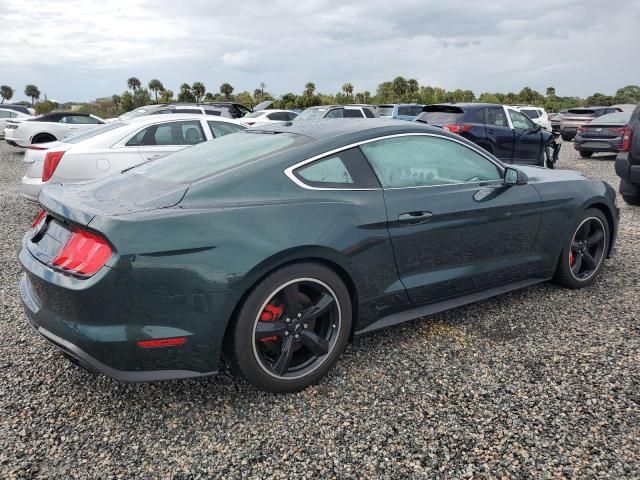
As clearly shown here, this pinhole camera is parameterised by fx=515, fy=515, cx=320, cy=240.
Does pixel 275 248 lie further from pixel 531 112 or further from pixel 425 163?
pixel 531 112

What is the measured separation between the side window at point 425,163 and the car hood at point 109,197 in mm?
1201

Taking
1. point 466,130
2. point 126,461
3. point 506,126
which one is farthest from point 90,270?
point 506,126

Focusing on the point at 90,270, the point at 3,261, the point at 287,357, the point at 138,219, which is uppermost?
the point at 138,219

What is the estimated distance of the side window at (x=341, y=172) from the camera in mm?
2869

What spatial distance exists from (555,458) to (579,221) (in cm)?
237

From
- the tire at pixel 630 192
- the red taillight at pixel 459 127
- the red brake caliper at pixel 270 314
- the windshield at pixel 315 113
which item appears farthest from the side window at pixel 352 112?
the red brake caliper at pixel 270 314

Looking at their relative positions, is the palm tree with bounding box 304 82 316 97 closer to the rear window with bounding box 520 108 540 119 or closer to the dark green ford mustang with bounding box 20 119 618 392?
the rear window with bounding box 520 108 540 119

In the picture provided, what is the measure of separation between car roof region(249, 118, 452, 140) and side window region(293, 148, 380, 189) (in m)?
0.18

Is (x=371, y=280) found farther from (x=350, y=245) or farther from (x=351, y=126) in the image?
(x=351, y=126)

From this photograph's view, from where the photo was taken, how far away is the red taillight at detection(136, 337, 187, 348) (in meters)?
2.36

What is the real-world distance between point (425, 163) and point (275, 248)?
137 centimetres

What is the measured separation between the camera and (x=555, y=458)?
2.26 meters

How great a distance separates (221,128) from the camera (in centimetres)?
769

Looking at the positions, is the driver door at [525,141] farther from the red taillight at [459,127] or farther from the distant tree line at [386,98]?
the distant tree line at [386,98]
